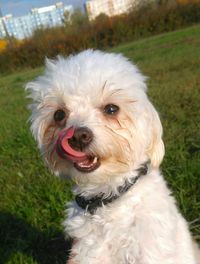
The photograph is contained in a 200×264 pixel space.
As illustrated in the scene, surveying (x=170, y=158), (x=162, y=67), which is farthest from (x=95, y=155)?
(x=162, y=67)

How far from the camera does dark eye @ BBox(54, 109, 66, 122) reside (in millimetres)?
2695

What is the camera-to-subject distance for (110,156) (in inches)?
99.7

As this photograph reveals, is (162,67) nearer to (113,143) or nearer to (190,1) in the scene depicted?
(113,143)

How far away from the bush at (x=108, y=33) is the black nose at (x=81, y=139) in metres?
25.8

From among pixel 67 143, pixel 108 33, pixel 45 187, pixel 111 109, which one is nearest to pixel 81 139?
pixel 67 143

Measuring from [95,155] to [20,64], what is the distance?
28.0 metres

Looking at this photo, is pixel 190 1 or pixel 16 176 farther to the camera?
pixel 190 1

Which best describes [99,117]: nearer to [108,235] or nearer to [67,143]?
[67,143]

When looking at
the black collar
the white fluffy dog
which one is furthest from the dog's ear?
the black collar

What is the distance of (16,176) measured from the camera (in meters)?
5.09

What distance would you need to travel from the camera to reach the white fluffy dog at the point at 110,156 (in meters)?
2.54

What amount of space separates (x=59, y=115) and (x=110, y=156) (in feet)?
1.33

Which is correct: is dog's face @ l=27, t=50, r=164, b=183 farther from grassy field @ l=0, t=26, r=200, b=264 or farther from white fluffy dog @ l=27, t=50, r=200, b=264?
grassy field @ l=0, t=26, r=200, b=264

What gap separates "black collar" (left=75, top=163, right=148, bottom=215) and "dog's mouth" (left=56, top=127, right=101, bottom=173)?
0.29 m
